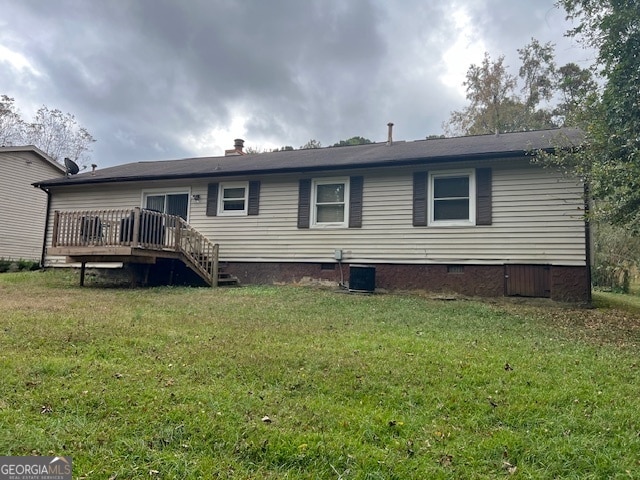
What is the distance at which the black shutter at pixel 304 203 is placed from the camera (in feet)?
34.5

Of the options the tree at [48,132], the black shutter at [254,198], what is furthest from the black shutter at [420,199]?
the tree at [48,132]

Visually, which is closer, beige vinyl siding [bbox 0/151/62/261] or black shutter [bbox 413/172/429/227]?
black shutter [bbox 413/172/429/227]

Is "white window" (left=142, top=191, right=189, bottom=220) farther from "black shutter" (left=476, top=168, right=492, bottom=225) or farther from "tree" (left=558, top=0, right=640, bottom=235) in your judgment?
"tree" (left=558, top=0, right=640, bottom=235)

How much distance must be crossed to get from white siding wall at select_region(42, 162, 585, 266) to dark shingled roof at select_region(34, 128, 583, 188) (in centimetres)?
40

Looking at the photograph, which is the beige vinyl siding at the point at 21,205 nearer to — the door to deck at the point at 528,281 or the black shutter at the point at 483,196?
the black shutter at the point at 483,196

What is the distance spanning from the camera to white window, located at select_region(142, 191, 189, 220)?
1184cm

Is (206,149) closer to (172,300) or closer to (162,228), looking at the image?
(162,228)

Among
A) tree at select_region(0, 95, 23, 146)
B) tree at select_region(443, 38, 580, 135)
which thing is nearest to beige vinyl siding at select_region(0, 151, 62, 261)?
tree at select_region(0, 95, 23, 146)

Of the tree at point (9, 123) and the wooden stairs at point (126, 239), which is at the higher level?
the tree at point (9, 123)

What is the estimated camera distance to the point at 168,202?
12031 millimetres

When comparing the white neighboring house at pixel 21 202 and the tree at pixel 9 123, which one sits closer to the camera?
the white neighboring house at pixel 21 202

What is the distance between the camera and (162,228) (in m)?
9.84

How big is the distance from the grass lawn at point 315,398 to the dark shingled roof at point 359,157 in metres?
4.57

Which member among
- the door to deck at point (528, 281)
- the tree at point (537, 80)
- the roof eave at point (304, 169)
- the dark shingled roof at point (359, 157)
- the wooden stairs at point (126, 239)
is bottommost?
the door to deck at point (528, 281)
